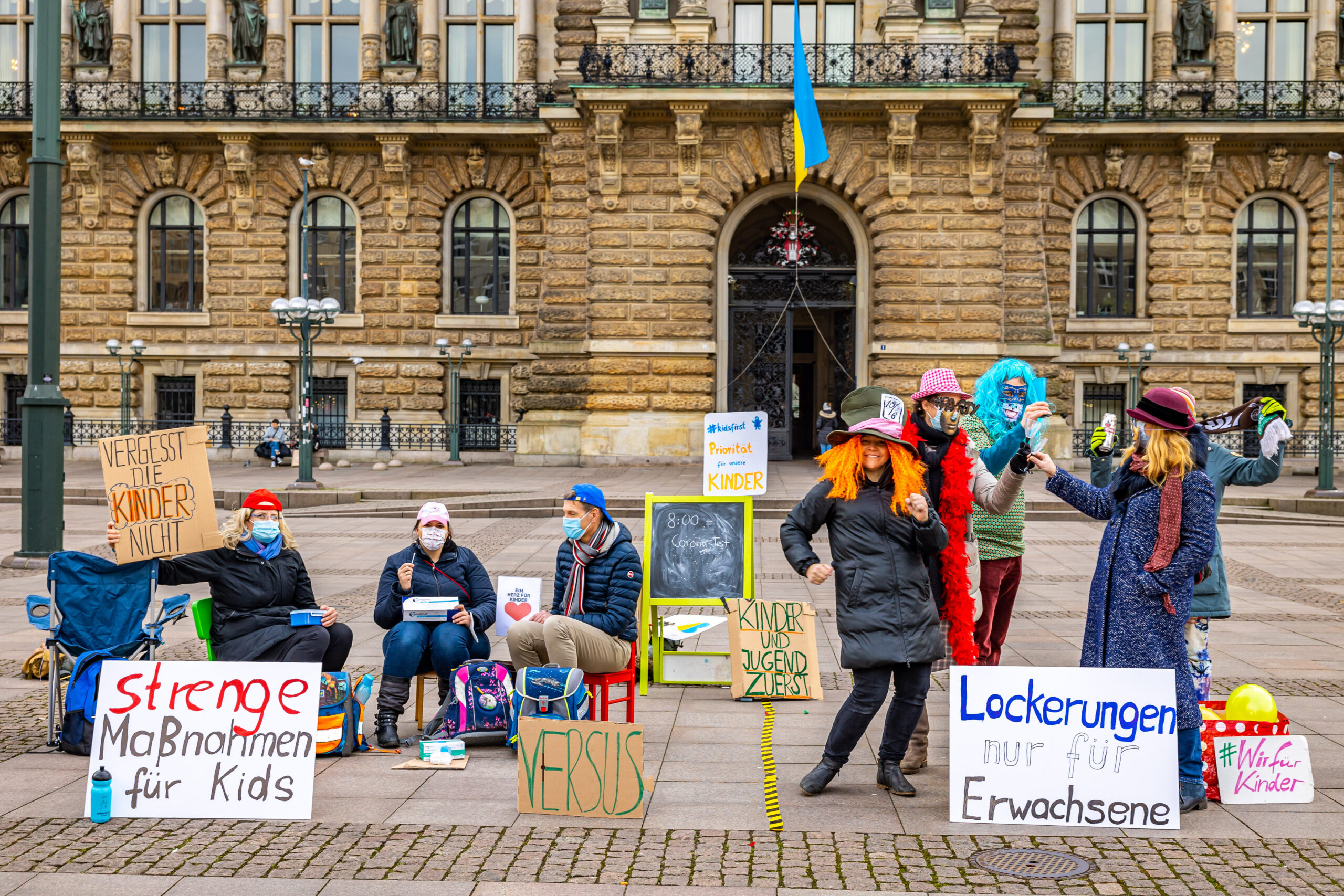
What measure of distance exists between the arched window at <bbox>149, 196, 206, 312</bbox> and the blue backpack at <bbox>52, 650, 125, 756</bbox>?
89.3 ft

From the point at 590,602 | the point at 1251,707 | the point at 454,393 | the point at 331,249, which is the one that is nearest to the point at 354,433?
the point at 454,393

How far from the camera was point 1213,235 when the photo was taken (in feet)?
98.3

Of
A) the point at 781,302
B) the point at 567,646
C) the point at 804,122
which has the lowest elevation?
the point at 567,646

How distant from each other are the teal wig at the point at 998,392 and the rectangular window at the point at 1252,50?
1094 inches

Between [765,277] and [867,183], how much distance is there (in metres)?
3.42

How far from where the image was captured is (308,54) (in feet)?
102

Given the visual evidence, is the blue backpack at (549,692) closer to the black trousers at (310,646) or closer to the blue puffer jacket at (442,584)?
the blue puffer jacket at (442,584)

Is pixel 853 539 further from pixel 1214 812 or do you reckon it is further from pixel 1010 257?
pixel 1010 257

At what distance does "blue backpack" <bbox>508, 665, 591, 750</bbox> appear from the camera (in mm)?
6254

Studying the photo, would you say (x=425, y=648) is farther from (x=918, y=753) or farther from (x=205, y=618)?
(x=918, y=753)

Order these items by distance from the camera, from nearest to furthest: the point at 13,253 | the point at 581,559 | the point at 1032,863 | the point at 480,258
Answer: the point at 1032,863 → the point at 581,559 → the point at 480,258 → the point at 13,253

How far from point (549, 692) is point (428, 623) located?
957 millimetres

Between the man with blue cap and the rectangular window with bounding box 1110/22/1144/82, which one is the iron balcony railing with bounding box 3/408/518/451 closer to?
the rectangular window with bounding box 1110/22/1144/82

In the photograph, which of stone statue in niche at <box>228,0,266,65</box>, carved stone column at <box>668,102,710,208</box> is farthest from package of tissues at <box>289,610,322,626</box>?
stone statue in niche at <box>228,0,266,65</box>
